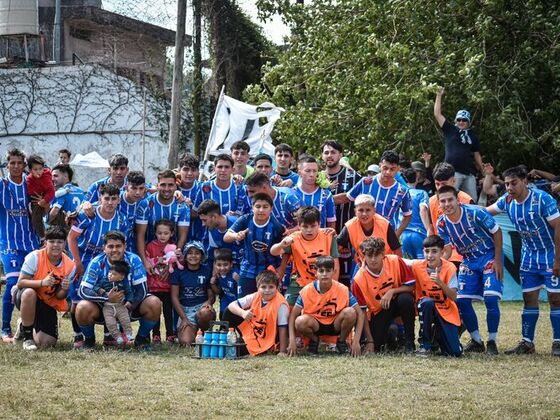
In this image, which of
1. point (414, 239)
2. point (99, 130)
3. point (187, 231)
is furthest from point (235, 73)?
point (187, 231)

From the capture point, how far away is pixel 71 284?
9.71 meters

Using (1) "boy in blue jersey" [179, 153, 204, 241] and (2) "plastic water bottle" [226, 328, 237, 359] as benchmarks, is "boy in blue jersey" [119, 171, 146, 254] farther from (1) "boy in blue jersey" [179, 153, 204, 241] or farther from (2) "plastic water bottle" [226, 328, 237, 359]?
(2) "plastic water bottle" [226, 328, 237, 359]

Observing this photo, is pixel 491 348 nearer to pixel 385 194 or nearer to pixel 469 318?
pixel 469 318

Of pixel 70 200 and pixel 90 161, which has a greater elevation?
pixel 90 161

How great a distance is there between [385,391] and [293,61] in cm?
1272

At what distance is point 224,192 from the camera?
34.7 ft

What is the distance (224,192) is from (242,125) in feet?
24.9

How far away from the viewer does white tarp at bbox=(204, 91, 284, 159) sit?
17844mm

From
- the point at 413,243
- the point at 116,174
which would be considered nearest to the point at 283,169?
the point at 116,174

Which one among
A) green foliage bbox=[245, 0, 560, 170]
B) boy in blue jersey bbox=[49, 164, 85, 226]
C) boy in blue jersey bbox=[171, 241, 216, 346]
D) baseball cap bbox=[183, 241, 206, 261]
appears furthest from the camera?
green foliage bbox=[245, 0, 560, 170]

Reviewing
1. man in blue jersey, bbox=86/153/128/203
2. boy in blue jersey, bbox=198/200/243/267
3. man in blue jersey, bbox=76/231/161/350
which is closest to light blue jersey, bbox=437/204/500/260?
boy in blue jersey, bbox=198/200/243/267

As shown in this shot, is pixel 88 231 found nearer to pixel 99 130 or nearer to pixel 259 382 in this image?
pixel 259 382

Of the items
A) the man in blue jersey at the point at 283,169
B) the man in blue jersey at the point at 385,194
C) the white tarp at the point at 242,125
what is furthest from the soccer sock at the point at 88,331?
the white tarp at the point at 242,125

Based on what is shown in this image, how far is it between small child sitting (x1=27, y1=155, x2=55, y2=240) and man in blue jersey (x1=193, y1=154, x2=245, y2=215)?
5.66ft
